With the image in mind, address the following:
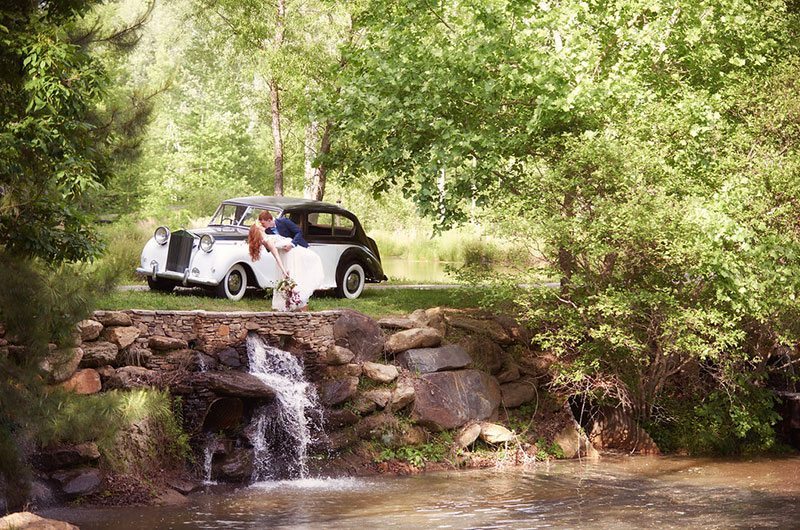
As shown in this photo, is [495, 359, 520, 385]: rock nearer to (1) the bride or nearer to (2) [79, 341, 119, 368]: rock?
(1) the bride

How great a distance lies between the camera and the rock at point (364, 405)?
15.5m

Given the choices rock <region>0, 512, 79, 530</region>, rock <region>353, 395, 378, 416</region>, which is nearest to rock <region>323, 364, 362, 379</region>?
rock <region>353, 395, 378, 416</region>

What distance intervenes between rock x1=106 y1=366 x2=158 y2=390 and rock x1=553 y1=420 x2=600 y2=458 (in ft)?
20.2

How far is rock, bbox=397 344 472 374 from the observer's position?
16.4 metres

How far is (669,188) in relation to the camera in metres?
15.8

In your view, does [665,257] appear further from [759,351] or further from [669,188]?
[759,351]

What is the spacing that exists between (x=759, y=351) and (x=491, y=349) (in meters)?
4.20

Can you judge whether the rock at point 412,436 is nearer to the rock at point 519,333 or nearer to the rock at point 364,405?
the rock at point 364,405

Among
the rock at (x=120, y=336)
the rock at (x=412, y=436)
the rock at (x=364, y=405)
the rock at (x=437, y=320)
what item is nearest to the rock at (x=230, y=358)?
the rock at (x=120, y=336)

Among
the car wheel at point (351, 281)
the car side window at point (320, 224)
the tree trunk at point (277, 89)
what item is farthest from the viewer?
the tree trunk at point (277, 89)

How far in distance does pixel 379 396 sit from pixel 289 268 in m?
2.70

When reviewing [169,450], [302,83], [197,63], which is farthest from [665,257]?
[197,63]

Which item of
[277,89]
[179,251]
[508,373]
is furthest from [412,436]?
[277,89]

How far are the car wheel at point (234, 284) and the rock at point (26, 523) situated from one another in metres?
7.45
